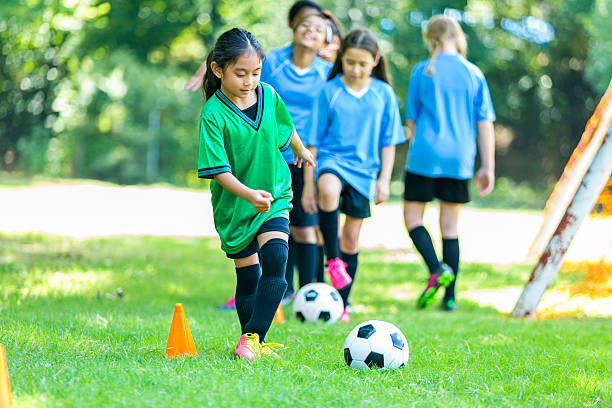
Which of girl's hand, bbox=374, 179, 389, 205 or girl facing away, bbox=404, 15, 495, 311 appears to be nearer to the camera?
girl's hand, bbox=374, 179, 389, 205

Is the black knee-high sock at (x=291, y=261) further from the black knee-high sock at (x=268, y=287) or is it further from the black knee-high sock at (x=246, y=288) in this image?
the black knee-high sock at (x=268, y=287)

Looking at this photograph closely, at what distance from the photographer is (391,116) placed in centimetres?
582

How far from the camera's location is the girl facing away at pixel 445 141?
6297 mm

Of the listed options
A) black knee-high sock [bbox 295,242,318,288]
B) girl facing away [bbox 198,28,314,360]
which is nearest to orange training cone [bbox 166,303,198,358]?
girl facing away [bbox 198,28,314,360]

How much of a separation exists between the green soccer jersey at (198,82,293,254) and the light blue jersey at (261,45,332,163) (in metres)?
1.73

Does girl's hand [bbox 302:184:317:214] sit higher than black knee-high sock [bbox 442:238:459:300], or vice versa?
girl's hand [bbox 302:184:317:214]

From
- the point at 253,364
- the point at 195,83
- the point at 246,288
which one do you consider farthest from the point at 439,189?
the point at 253,364

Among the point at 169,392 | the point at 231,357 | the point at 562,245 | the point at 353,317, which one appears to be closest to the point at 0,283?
the point at 353,317

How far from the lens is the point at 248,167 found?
396cm

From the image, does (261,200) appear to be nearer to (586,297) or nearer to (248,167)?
(248,167)

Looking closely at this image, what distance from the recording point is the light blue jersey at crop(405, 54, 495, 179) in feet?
→ 20.6

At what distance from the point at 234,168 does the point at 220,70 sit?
51cm

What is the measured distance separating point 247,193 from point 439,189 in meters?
3.14

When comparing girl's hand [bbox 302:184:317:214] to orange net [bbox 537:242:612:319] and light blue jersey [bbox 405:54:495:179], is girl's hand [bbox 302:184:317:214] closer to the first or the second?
light blue jersey [bbox 405:54:495:179]
